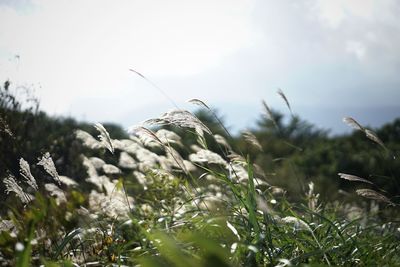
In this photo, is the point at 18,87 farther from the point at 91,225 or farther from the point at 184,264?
the point at 184,264

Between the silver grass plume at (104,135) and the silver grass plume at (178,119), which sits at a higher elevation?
the silver grass plume at (178,119)

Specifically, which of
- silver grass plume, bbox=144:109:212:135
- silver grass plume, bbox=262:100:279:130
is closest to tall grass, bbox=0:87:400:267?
silver grass plume, bbox=144:109:212:135

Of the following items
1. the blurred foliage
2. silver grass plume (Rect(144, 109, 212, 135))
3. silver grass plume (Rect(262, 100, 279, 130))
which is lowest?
the blurred foliage

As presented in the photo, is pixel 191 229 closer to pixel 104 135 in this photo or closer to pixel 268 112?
pixel 104 135

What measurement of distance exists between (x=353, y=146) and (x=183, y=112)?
40.8 ft

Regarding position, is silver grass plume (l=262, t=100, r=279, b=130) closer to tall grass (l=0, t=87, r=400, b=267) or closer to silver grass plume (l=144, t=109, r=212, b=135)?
tall grass (l=0, t=87, r=400, b=267)

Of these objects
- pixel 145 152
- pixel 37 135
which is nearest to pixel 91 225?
pixel 145 152

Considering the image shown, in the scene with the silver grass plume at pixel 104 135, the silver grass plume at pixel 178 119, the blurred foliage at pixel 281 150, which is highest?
the silver grass plume at pixel 178 119

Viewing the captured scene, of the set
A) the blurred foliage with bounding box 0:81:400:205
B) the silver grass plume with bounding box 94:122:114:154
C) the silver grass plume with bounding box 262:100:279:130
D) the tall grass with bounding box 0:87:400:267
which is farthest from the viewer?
the blurred foliage with bounding box 0:81:400:205

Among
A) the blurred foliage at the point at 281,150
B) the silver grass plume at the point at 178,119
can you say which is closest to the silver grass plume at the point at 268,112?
the blurred foliage at the point at 281,150

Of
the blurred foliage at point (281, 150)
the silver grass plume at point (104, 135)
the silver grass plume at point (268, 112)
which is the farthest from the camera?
the blurred foliage at point (281, 150)

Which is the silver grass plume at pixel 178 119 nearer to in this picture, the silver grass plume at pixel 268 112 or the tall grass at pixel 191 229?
Result: the tall grass at pixel 191 229

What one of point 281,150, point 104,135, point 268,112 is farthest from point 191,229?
point 281,150

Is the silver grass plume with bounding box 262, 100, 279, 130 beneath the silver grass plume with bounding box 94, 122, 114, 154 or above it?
beneath
